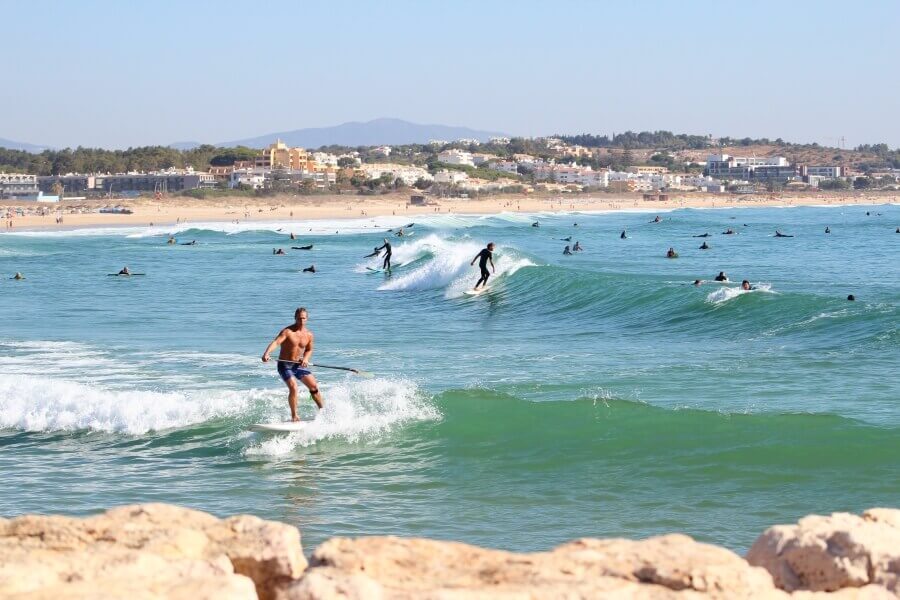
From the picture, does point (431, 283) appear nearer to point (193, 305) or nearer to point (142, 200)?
point (193, 305)

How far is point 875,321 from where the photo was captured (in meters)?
19.6

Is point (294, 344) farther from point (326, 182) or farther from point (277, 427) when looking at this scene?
point (326, 182)

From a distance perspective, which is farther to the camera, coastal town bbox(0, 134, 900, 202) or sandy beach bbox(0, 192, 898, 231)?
coastal town bbox(0, 134, 900, 202)

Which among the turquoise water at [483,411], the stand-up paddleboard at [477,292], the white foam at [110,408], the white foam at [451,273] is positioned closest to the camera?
the turquoise water at [483,411]

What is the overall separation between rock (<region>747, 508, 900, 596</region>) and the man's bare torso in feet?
26.0

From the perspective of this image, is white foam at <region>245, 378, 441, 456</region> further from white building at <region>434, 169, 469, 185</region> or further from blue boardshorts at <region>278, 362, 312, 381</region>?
white building at <region>434, 169, 469, 185</region>

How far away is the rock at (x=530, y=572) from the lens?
4391 mm

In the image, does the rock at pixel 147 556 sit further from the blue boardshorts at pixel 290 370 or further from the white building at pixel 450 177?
the white building at pixel 450 177

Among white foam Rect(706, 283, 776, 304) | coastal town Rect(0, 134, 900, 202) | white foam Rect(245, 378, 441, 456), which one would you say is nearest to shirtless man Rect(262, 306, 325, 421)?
white foam Rect(245, 378, 441, 456)

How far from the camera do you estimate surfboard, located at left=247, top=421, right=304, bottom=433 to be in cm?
1203

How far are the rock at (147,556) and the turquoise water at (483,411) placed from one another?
11.8ft

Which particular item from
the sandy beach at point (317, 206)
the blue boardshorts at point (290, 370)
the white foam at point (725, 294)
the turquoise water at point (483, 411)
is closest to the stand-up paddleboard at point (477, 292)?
the turquoise water at point (483, 411)

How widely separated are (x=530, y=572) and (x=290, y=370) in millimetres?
8094

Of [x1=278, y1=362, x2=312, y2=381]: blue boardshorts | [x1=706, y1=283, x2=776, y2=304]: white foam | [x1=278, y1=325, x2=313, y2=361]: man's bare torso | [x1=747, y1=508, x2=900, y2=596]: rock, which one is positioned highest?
[x1=747, y1=508, x2=900, y2=596]: rock
